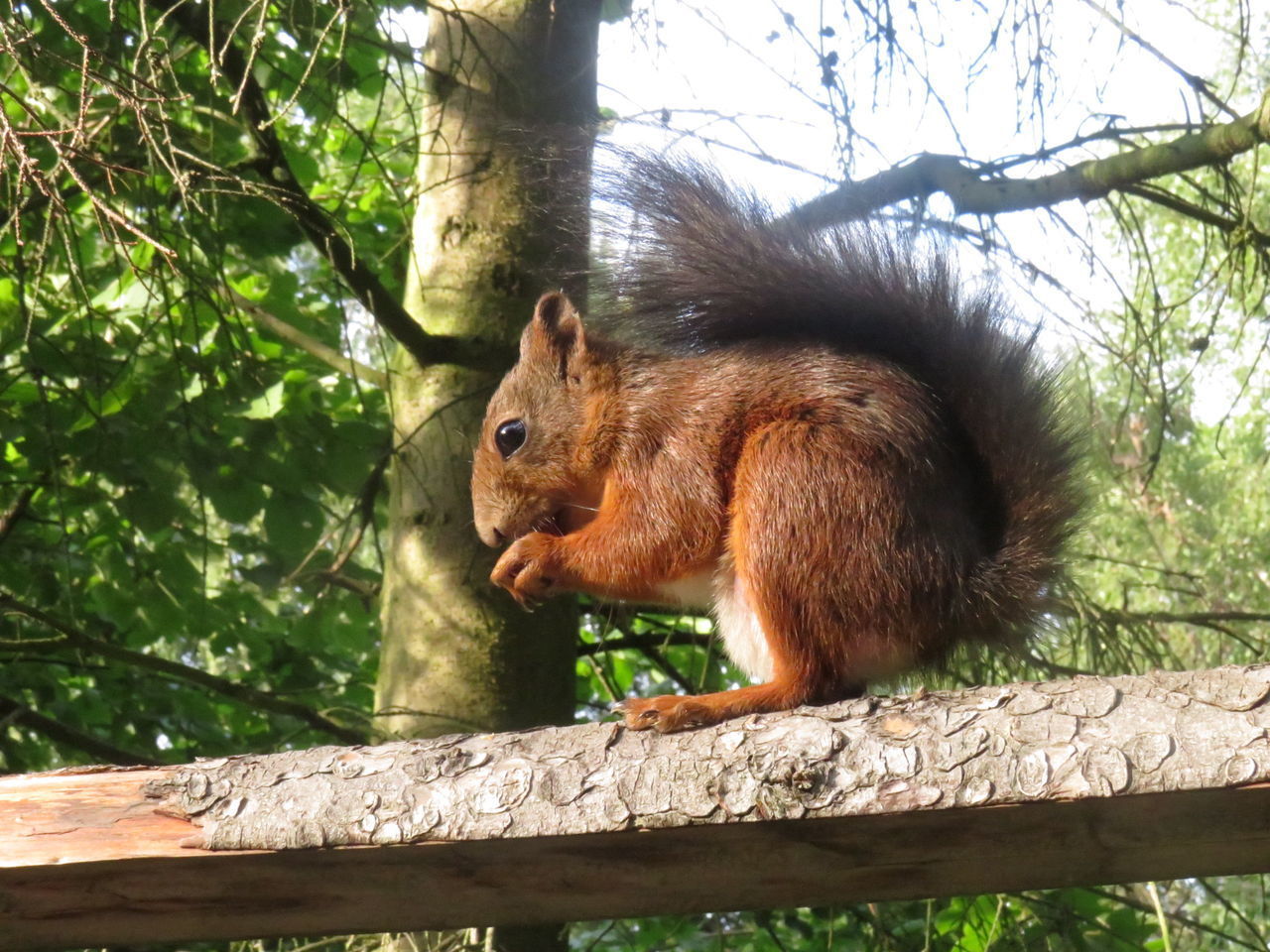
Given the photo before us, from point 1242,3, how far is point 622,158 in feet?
4.09

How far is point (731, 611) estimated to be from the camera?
1769 mm

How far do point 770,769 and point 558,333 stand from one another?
109cm

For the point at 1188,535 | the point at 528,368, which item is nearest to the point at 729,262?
the point at 528,368

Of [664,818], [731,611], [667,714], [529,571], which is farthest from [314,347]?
[664,818]

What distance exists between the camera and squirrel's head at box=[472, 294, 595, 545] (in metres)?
2.04

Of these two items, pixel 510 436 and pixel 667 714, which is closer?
pixel 667 714

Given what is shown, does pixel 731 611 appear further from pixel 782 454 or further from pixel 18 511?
pixel 18 511

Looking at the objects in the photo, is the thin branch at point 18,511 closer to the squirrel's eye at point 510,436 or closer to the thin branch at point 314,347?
the thin branch at point 314,347

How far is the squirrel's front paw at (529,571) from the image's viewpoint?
180cm

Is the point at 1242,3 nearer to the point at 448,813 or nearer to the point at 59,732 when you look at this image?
the point at 448,813

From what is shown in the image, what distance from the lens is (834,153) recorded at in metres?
2.50

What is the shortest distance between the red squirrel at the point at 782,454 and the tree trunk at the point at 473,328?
0.27 metres

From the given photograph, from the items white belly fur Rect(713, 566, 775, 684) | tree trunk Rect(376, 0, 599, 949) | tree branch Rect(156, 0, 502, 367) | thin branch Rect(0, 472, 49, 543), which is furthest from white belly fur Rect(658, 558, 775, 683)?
thin branch Rect(0, 472, 49, 543)

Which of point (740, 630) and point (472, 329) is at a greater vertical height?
point (472, 329)
